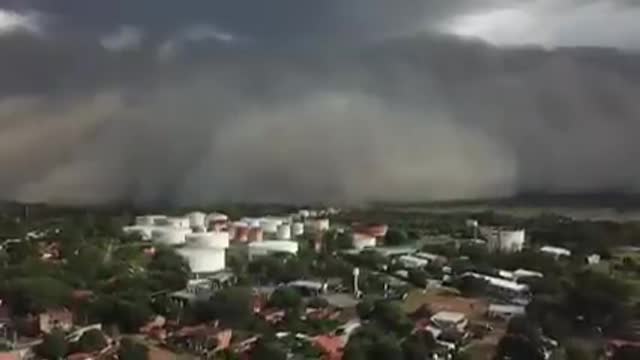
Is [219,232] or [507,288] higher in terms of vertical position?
[219,232]

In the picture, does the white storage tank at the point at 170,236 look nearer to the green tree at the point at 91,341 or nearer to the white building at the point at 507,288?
the green tree at the point at 91,341

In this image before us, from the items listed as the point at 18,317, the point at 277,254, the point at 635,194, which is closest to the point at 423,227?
the point at 277,254

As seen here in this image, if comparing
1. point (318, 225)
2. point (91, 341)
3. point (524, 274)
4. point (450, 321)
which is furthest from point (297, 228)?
point (91, 341)

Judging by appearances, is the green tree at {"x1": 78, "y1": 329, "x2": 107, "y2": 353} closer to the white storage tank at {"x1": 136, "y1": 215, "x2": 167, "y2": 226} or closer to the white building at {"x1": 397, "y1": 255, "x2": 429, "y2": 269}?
the white storage tank at {"x1": 136, "y1": 215, "x2": 167, "y2": 226}

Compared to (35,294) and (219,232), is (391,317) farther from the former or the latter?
(35,294)

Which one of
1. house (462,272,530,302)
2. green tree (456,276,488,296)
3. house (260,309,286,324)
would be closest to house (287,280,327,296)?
house (260,309,286,324)

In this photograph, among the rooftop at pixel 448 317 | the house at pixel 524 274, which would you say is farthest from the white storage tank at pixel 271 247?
the house at pixel 524 274

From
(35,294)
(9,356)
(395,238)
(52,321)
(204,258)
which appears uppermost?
(395,238)
